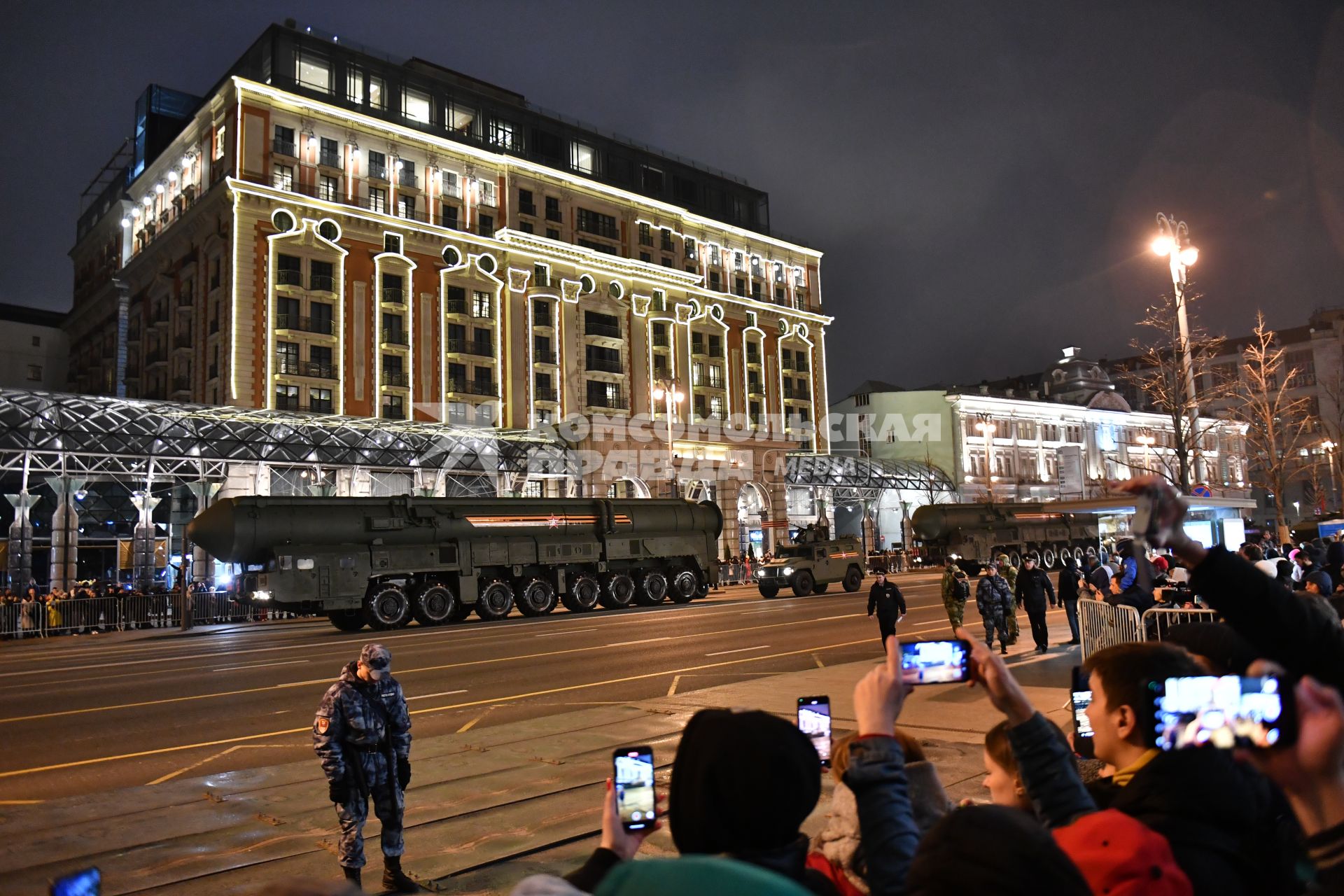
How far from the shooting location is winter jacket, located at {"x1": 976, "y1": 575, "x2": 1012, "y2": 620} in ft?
55.7

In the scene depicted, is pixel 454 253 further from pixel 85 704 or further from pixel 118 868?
pixel 118 868

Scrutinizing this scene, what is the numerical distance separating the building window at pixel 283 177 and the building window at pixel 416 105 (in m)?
9.23

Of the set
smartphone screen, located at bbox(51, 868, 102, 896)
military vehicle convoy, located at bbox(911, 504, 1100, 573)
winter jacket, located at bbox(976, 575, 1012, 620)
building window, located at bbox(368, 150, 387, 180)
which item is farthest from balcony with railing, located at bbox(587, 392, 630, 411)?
smartphone screen, located at bbox(51, 868, 102, 896)

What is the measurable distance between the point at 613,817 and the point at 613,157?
6657 cm

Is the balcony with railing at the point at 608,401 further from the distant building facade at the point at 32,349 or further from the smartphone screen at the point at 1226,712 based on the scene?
the smartphone screen at the point at 1226,712

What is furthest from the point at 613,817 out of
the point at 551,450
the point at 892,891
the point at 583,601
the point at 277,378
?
the point at 277,378

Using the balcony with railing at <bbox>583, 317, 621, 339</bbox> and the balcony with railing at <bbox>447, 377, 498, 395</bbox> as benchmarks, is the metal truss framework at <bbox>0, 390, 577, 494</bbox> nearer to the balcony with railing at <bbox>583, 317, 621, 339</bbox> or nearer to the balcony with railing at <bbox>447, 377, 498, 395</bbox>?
the balcony with railing at <bbox>447, 377, 498, 395</bbox>

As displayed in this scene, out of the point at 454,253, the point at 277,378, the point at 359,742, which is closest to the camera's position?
the point at 359,742

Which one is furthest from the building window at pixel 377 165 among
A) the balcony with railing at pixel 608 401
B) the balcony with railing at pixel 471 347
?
the balcony with railing at pixel 608 401

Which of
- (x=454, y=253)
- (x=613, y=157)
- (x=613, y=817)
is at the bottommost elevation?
(x=613, y=817)

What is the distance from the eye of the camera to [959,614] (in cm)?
1733

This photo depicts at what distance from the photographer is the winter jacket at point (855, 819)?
324cm

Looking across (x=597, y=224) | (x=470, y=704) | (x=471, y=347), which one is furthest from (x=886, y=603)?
(x=597, y=224)

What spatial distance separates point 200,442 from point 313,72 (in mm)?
27133
